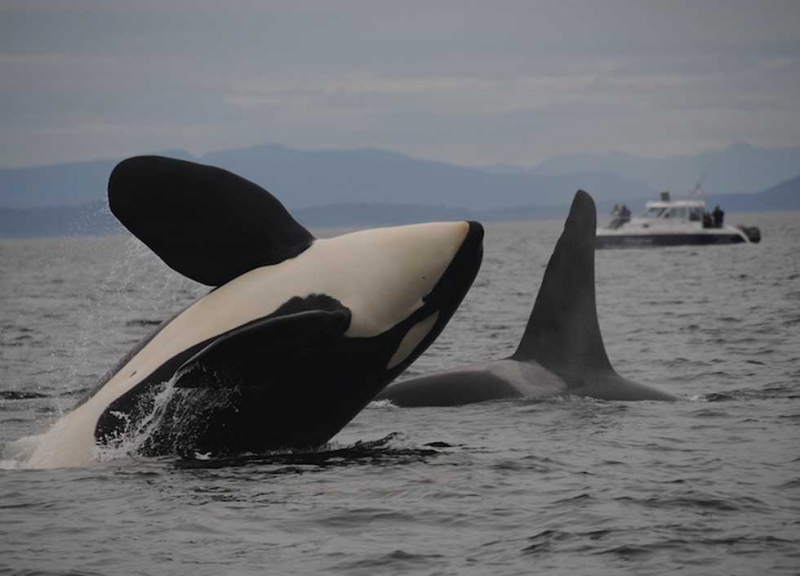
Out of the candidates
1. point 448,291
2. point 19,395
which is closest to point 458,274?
point 448,291

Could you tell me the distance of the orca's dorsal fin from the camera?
1606 cm

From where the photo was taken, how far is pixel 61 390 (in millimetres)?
19438

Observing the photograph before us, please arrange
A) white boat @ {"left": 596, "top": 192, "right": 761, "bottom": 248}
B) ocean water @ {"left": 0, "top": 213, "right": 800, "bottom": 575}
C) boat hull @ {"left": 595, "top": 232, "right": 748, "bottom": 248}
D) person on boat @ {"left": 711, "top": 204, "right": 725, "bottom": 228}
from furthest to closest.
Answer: person on boat @ {"left": 711, "top": 204, "right": 725, "bottom": 228} < boat hull @ {"left": 595, "top": 232, "right": 748, "bottom": 248} < white boat @ {"left": 596, "top": 192, "right": 761, "bottom": 248} < ocean water @ {"left": 0, "top": 213, "right": 800, "bottom": 575}

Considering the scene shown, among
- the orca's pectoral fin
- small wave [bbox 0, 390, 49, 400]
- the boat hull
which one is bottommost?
small wave [bbox 0, 390, 49, 400]

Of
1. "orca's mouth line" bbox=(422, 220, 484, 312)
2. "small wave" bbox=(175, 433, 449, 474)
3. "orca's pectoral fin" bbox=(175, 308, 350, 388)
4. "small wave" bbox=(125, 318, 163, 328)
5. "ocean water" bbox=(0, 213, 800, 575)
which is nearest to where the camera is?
"ocean water" bbox=(0, 213, 800, 575)

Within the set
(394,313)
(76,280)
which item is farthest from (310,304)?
(76,280)

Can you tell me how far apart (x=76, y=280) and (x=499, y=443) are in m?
63.6

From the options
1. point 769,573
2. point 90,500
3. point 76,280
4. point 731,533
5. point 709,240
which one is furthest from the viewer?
point 709,240

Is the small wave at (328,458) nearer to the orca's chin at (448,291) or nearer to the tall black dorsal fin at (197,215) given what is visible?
the orca's chin at (448,291)

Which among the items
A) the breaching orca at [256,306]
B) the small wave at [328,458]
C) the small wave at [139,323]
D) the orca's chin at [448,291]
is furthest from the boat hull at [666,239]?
the breaching orca at [256,306]

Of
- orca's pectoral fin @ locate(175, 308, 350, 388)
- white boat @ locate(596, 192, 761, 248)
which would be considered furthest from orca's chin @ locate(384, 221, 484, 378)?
white boat @ locate(596, 192, 761, 248)

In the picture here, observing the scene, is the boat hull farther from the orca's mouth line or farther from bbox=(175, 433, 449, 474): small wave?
the orca's mouth line

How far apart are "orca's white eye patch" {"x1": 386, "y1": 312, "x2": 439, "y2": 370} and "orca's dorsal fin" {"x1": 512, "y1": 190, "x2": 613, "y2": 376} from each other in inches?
199

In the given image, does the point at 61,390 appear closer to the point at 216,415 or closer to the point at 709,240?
the point at 216,415
